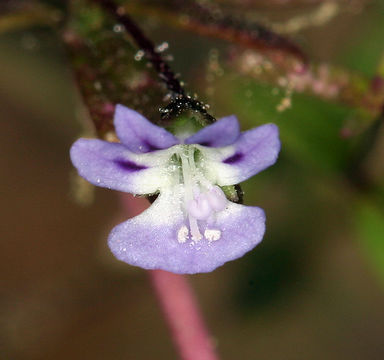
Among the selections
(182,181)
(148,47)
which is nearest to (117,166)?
(182,181)

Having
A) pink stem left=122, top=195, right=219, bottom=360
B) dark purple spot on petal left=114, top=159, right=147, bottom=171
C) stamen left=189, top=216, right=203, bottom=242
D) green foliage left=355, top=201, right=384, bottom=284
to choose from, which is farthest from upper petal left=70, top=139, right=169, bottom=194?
green foliage left=355, top=201, right=384, bottom=284

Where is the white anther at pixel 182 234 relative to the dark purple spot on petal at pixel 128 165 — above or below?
below

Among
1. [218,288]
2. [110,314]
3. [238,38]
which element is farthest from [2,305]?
[238,38]

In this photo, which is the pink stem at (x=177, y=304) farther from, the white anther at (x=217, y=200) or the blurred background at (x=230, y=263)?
the white anther at (x=217, y=200)

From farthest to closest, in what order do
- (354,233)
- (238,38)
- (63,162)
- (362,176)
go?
(63,162) < (354,233) < (362,176) < (238,38)

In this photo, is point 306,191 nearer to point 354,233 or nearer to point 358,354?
point 354,233

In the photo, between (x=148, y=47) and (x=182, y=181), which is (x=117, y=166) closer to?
(x=182, y=181)

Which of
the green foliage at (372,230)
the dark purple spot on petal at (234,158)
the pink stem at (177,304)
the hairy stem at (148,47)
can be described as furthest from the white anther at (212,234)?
the green foliage at (372,230)

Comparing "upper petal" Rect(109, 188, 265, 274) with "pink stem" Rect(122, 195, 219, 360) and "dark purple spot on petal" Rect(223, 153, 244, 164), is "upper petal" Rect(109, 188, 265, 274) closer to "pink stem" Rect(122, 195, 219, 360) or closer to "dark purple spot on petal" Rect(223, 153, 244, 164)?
"dark purple spot on petal" Rect(223, 153, 244, 164)
